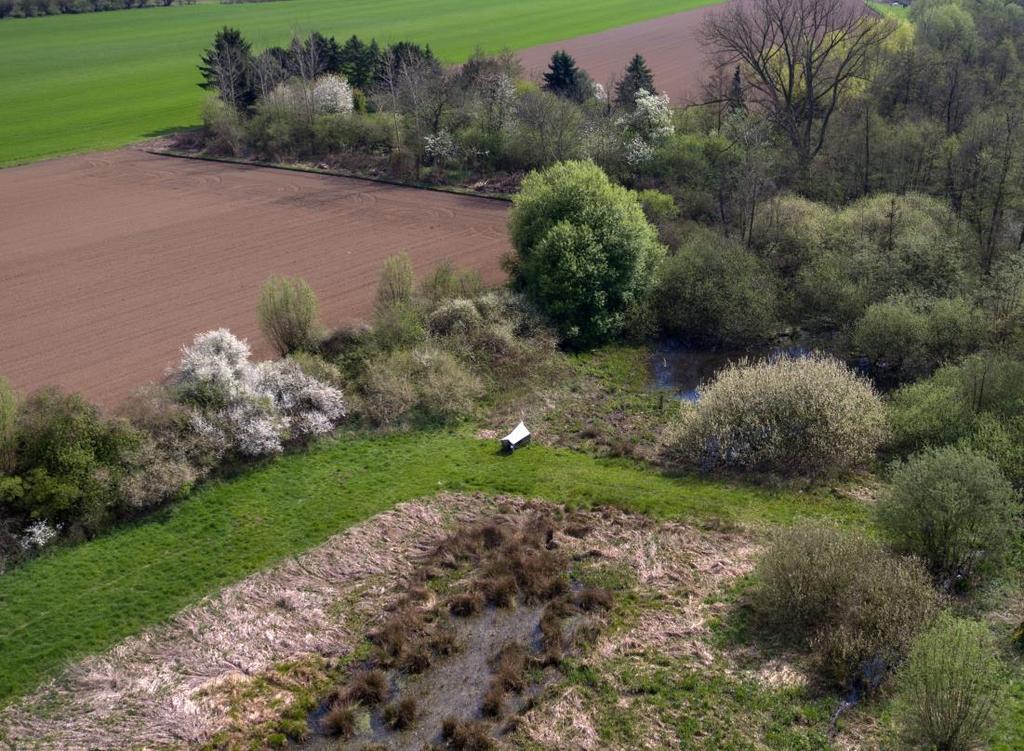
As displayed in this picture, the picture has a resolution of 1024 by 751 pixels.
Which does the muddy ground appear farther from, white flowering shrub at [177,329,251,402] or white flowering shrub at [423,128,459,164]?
white flowering shrub at [423,128,459,164]

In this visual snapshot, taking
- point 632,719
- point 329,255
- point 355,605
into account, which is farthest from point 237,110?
point 632,719

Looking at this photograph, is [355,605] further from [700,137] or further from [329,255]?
[700,137]

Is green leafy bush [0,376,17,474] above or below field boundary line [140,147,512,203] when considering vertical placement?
below

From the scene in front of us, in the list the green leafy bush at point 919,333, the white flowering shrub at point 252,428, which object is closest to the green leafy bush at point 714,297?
the green leafy bush at point 919,333

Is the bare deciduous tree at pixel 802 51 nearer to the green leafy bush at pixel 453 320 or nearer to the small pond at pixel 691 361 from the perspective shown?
the small pond at pixel 691 361

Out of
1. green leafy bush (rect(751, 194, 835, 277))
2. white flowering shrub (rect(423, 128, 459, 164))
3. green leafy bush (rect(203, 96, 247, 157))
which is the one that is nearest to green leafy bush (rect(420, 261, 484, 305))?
green leafy bush (rect(751, 194, 835, 277))

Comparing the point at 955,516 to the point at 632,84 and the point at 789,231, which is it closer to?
the point at 789,231

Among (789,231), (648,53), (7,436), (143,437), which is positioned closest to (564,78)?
(789,231)
